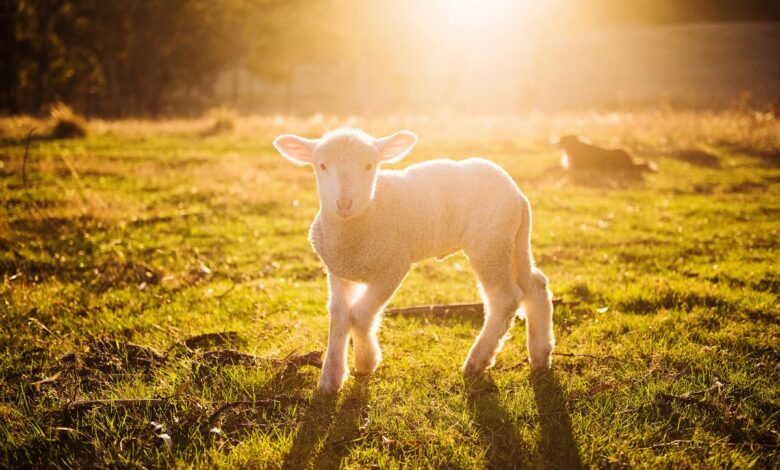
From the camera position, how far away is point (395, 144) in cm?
422

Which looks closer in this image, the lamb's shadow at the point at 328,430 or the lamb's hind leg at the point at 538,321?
the lamb's shadow at the point at 328,430

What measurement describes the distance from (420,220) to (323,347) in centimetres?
147

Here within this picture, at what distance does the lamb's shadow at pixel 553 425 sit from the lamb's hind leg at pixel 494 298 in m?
0.42

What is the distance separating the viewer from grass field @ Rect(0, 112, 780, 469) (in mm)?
3365

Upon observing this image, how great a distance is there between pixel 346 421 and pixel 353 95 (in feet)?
219

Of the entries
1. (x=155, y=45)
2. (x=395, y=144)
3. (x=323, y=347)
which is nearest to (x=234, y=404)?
(x=323, y=347)

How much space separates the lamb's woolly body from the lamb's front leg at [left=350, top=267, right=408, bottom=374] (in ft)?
0.29

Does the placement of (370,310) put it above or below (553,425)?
above

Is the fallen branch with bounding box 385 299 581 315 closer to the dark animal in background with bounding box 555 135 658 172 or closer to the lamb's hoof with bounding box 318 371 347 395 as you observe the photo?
the lamb's hoof with bounding box 318 371 347 395

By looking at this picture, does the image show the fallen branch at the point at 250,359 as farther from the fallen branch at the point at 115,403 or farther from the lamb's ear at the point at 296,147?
the lamb's ear at the point at 296,147

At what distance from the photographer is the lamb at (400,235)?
156 inches

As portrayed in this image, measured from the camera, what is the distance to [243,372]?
4.11m

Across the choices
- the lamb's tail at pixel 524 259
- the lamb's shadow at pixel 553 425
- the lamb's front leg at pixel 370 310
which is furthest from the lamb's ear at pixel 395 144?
the lamb's shadow at pixel 553 425

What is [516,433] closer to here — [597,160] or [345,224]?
[345,224]
